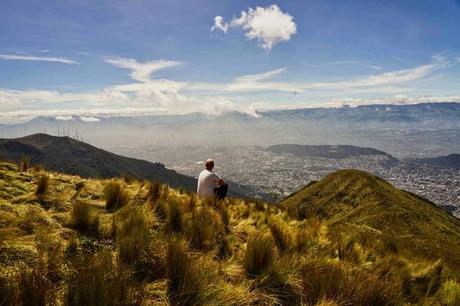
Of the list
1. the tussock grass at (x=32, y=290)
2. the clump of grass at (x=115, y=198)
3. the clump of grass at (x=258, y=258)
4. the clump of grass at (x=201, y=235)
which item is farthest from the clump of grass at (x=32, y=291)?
the clump of grass at (x=115, y=198)

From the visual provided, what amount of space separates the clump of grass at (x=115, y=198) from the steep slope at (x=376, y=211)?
11042 millimetres

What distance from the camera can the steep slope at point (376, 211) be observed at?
22.6 metres

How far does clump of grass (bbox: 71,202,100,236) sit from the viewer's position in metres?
7.22

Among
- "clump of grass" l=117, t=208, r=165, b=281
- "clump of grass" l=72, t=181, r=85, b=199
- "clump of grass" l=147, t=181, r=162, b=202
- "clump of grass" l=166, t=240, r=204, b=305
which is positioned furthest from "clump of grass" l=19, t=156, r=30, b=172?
"clump of grass" l=166, t=240, r=204, b=305

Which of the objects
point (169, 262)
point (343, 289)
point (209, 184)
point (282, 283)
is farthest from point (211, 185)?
point (343, 289)

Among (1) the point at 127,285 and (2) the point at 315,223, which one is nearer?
(1) the point at 127,285

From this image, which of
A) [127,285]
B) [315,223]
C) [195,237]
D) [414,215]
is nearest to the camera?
[127,285]

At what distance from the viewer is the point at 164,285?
15.3ft

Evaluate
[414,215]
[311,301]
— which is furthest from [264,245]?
[414,215]

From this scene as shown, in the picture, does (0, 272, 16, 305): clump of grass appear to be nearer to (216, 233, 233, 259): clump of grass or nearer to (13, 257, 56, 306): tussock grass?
(13, 257, 56, 306): tussock grass

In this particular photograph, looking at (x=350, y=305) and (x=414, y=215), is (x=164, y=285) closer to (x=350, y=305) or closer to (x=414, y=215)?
(x=350, y=305)

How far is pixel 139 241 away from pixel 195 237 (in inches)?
88.5

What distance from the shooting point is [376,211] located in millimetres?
30016

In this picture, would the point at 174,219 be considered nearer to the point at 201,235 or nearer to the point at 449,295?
the point at 201,235
